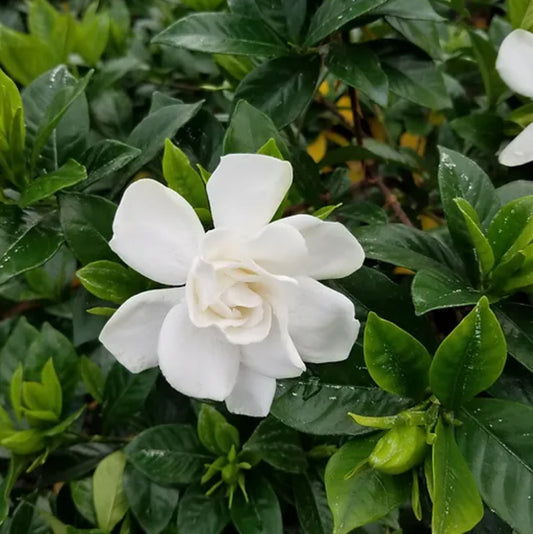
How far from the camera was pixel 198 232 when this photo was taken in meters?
0.65

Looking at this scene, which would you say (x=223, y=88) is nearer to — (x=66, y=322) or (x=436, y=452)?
(x=66, y=322)

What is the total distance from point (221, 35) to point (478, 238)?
474 millimetres

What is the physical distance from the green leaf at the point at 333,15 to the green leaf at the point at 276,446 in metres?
0.53

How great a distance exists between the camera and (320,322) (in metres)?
0.64

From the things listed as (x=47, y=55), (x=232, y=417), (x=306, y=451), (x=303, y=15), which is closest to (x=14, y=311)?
(x=47, y=55)

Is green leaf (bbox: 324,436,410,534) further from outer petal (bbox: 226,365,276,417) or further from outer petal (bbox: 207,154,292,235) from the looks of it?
outer petal (bbox: 207,154,292,235)

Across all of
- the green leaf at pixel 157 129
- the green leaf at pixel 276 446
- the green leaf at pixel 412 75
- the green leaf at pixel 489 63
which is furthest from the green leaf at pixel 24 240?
the green leaf at pixel 489 63

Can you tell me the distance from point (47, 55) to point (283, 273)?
0.87m

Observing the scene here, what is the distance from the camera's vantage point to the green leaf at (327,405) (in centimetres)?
70

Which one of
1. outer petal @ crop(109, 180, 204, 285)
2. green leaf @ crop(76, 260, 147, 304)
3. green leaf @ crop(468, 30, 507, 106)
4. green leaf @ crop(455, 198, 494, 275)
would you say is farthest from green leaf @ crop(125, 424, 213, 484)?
green leaf @ crop(468, 30, 507, 106)

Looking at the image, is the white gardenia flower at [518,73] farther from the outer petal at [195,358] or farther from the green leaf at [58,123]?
the green leaf at [58,123]

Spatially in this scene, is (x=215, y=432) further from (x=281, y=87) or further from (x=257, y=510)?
(x=281, y=87)

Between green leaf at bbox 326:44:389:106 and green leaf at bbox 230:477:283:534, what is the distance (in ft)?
1.90

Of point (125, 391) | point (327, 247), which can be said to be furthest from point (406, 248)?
point (125, 391)
